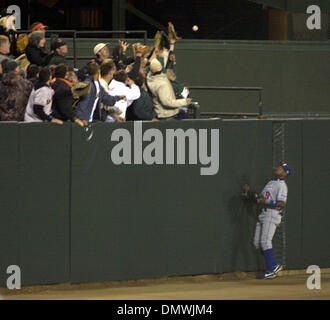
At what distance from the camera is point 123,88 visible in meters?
17.2

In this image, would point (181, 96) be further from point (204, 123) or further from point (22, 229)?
point (22, 229)

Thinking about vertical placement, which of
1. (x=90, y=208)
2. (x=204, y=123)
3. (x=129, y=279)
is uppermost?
(x=204, y=123)

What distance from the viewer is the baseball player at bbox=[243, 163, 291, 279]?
18.1m

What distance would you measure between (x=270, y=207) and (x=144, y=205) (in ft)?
6.83

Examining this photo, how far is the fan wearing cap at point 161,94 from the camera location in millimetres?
17688

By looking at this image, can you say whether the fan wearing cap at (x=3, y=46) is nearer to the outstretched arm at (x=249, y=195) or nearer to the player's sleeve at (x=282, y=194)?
the outstretched arm at (x=249, y=195)

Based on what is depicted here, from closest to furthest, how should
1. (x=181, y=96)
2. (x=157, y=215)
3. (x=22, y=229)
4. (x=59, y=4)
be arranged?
(x=22, y=229)
(x=157, y=215)
(x=181, y=96)
(x=59, y=4)

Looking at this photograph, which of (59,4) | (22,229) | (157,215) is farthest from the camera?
(59,4)

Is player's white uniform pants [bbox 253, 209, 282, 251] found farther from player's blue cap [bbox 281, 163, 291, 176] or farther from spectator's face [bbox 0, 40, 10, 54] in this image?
spectator's face [bbox 0, 40, 10, 54]

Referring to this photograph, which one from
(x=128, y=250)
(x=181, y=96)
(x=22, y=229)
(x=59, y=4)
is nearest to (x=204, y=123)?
(x=181, y=96)

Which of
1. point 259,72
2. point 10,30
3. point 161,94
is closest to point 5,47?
point 10,30

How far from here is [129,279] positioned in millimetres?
17156

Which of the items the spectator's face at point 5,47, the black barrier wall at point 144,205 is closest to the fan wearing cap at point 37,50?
the spectator's face at point 5,47

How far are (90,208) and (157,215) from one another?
113 centimetres
